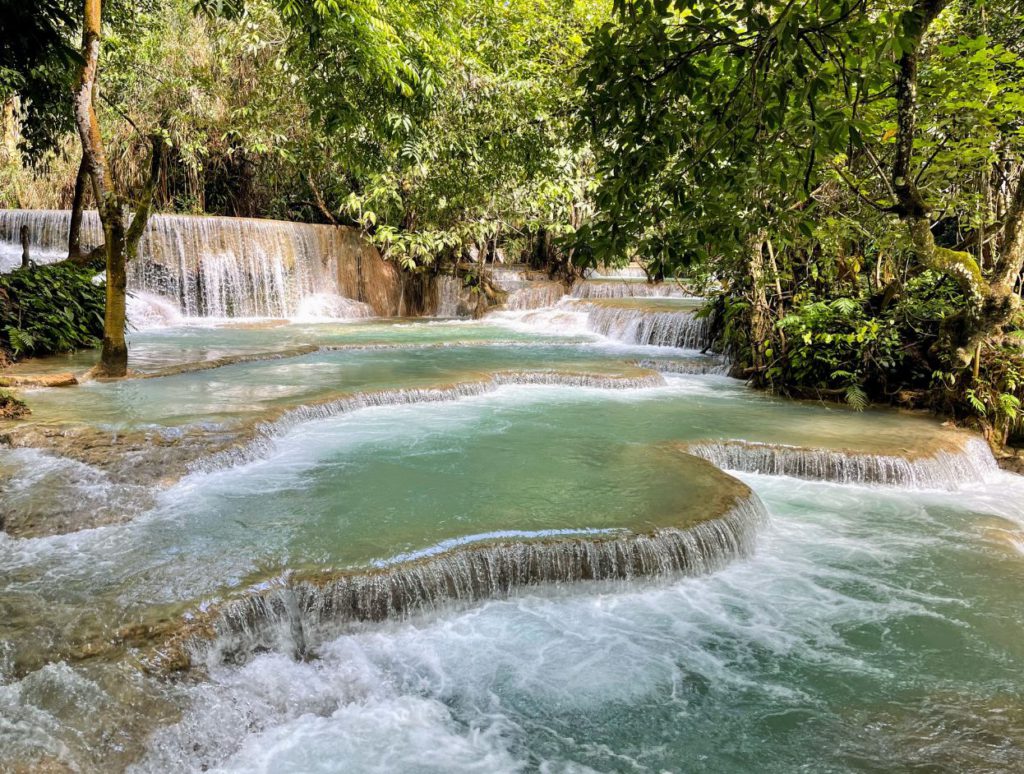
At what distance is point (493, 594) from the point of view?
15.6ft

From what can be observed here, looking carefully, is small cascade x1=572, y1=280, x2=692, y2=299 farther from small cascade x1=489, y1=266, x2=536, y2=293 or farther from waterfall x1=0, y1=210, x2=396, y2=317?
waterfall x1=0, y1=210, x2=396, y2=317

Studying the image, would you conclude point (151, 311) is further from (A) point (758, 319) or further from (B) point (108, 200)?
(A) point (758, 319)

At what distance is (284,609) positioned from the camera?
13.8ft

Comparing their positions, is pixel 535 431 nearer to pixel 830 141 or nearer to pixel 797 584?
pixel 797 584

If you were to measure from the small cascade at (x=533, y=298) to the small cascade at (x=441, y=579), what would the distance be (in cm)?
1624

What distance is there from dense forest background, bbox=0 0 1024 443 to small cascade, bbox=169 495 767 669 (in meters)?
2.12

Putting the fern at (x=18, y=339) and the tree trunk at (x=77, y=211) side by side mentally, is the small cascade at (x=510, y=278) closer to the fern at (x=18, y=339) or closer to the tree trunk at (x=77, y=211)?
the tree trunk at (x=77, y=211)

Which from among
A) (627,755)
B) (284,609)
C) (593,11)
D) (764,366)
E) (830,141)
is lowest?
(627,755)

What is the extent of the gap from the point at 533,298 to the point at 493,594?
683 inches

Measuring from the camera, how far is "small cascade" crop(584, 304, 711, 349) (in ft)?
49.1

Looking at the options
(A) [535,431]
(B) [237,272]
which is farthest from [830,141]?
(B) [237,272]

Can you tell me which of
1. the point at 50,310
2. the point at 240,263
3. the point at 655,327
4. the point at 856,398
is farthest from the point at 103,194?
the point at 655,327

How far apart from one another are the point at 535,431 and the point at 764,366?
15.3 ft

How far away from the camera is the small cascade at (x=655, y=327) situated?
14954 mm
